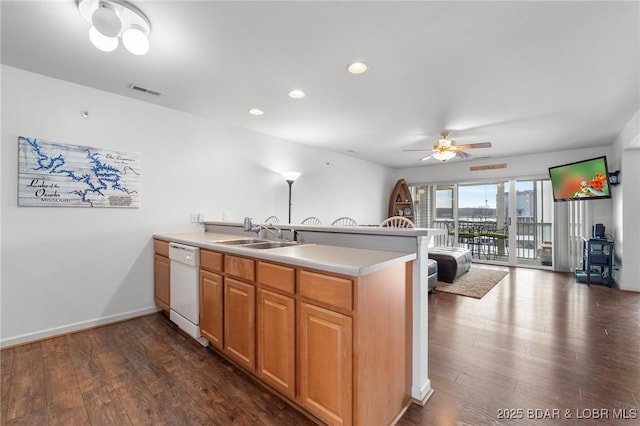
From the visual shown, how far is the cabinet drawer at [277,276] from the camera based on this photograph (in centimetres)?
162

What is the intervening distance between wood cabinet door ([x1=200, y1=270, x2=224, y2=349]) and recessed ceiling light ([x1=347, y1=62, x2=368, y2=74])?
2.07 m

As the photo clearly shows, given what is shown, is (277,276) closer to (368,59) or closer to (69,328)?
(368,59)

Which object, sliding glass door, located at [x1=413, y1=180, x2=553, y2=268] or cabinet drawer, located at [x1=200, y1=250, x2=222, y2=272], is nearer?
cabinet drawer, located at [x1=200, y1=250, x2=222, y2=272]

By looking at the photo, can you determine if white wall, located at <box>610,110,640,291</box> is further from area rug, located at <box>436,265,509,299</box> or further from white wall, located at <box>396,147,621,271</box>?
area rug, located at <box>436,265,509,299</box>

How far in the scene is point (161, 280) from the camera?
3068mm

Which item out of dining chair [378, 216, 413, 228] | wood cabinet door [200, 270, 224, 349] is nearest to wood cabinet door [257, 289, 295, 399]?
wood cabinet door [200, 270, 224, 349]

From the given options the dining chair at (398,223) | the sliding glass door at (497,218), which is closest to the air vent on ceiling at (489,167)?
the sliding glass door at (497,218)

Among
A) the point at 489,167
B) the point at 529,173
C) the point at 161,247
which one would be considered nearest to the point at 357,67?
the point at 161,247

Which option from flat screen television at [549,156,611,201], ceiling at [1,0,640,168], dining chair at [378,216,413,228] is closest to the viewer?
ceiling at [1,0,640,168]

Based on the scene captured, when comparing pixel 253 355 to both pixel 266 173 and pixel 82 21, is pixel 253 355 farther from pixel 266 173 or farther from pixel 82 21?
pixel 266 173

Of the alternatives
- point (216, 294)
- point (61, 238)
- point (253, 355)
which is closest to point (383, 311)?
point (253, 355)

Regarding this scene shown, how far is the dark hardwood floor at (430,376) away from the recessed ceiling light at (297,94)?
260 centimetres

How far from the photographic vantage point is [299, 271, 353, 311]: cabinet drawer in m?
1.35

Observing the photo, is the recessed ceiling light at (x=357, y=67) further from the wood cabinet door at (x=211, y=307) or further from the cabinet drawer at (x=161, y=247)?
the cabinet drawer at (x=161, y=247)
